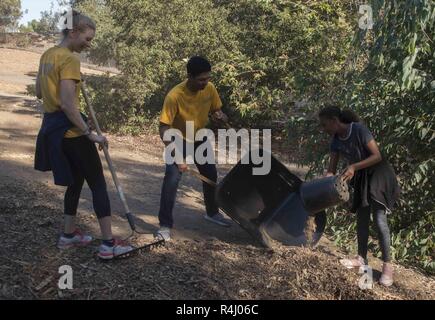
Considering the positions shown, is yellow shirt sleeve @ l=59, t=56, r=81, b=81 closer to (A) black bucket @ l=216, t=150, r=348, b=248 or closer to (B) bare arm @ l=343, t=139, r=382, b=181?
(A) black bucket @ l=216, t=150, r=348, b=248

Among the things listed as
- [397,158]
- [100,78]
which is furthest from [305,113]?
[100,78]

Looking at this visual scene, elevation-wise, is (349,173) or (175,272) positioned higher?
(349,173)

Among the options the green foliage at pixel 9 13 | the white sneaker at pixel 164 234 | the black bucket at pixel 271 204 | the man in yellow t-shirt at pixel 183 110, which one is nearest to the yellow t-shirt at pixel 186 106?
the man in yellow t-shirt at pixel 183 110

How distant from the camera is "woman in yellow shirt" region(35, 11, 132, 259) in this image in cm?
344

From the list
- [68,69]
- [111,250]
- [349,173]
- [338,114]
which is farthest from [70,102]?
[349,173]

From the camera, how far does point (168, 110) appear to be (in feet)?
14.5

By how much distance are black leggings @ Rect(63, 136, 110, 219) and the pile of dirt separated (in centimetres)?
41

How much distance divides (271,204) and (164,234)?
1.04 m

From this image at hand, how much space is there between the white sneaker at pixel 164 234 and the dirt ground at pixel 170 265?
2.7 inches

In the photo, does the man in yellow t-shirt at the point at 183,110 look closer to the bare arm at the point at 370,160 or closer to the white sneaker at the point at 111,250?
the white sneaker at the point at 111,250

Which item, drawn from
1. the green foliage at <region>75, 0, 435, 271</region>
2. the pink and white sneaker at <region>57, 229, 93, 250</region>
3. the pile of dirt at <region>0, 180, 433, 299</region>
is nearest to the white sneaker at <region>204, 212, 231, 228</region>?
the pile of dirt at <region>0, 180, 433, 299</region>

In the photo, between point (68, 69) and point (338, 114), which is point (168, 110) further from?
point (338, 114)

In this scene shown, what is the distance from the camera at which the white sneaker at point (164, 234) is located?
14.3ft

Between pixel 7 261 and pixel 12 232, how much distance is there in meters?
0.60
